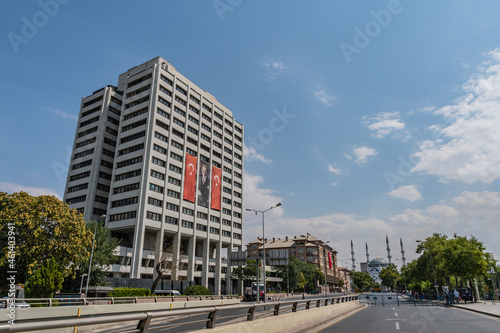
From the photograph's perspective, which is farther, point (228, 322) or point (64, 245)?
point (64, 245)

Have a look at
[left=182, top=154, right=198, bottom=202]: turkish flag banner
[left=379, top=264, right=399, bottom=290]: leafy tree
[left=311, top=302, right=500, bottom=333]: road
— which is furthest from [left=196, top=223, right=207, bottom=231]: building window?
[left=379, top=264, right=399, bottom=290]: leafy tree

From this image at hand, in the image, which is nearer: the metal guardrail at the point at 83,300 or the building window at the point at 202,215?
the metal guardrail at the point at 83,300

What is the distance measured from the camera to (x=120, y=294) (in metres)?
37.9

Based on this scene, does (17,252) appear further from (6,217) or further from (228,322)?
(228,322)

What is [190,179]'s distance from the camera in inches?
2576

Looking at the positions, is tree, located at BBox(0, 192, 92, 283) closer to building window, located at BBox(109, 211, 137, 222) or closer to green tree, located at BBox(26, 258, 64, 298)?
green tree, located at BBox(26, 258, 64, 298)

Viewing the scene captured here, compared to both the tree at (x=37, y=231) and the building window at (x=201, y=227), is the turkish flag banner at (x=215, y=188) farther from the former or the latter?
the tree at (x=37, y=231)

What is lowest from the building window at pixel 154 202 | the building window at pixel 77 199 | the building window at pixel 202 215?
the building window at pixel 202 215

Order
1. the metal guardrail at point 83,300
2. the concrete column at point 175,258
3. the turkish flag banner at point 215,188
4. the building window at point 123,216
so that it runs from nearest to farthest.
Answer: the metal guardrail at point 83,300 < the building window at point 123,216 < the concrete column at point 175,258 < the turkish flag banner at point 215,188

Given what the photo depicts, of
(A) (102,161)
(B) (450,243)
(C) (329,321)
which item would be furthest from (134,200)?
(B) (450,243)

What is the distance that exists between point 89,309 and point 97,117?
2224 inches

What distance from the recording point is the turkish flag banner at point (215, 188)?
71.5 m

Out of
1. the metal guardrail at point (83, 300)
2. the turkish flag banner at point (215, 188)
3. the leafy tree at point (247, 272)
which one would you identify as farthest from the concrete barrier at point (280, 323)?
the turkish flag banner at point (215, 188)

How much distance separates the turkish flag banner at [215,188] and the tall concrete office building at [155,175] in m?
0.24
